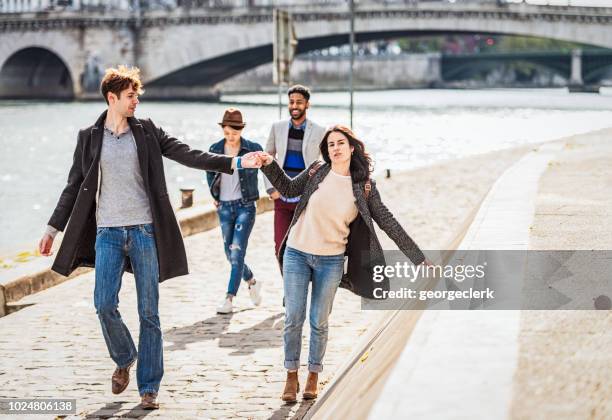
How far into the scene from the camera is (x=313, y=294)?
16.5 feet

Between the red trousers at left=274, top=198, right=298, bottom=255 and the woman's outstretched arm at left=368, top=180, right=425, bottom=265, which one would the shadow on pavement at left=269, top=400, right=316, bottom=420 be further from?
the red trousers at left=274, top=198, right=298, bottom=255

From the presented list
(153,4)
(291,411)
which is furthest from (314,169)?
(153,4)

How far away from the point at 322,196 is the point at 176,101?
58852 millimetres

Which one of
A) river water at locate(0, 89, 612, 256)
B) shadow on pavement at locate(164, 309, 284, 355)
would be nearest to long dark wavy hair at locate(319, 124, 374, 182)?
shadow on pavement at locate(164, 309, 284, 355)

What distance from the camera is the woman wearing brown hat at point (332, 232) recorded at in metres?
4.84

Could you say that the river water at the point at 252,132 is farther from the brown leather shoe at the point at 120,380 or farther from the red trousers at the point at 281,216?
the brown leather shoe at the point at 120,380

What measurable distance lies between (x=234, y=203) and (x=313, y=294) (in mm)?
→ 2326

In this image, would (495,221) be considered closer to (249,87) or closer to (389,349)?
(389,349)

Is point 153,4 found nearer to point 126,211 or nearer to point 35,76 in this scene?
point 35,76

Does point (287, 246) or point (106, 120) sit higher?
point (106, 120)

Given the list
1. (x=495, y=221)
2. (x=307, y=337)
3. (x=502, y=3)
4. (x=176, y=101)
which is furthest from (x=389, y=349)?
(x=176, y=101)

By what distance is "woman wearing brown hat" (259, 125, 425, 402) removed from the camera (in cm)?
484

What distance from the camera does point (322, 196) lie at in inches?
191

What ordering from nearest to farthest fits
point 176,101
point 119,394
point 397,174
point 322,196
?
point 322,196 < point 119,394 < point 397,174 < point 176,101
